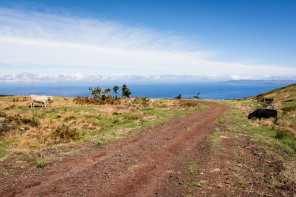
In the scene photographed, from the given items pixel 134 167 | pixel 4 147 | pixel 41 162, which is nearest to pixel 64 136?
pixel 4 147

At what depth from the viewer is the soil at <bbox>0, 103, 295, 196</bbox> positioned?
6535mm

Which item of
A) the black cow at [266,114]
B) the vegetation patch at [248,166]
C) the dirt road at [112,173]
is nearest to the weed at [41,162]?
the dirt road at [112,173]

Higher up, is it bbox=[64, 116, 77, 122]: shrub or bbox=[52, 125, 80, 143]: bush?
bbox=[64, 116, 77, 122]: shrub

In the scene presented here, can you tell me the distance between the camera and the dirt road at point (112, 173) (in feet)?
21.4

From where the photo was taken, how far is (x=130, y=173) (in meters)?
7.97

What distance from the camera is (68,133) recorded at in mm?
15289

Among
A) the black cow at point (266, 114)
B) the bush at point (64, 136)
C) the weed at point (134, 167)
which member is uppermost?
the black cow at point (266, 114)

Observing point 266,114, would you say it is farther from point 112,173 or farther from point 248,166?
point 112,173

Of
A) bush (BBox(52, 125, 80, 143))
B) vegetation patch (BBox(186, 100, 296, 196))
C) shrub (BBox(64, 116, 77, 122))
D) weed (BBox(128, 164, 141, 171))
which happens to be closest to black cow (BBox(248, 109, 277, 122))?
vegetation patch (BBox(186, 100, 296, 196))

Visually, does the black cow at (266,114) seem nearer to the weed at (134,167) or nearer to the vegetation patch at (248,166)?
the vegetation patch at (248,166)

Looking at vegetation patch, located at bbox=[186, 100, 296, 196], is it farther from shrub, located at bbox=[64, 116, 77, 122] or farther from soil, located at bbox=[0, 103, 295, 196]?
shrub, located at bbox=[64, 116, 77, 122]

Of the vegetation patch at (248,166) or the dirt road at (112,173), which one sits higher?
the vegetation patch at (248,166)

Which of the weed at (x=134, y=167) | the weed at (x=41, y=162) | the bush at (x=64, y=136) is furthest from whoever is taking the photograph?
the bush at (x=64, y=136)

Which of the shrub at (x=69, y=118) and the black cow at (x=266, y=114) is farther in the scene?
the shrub at (x=69, y=118)
